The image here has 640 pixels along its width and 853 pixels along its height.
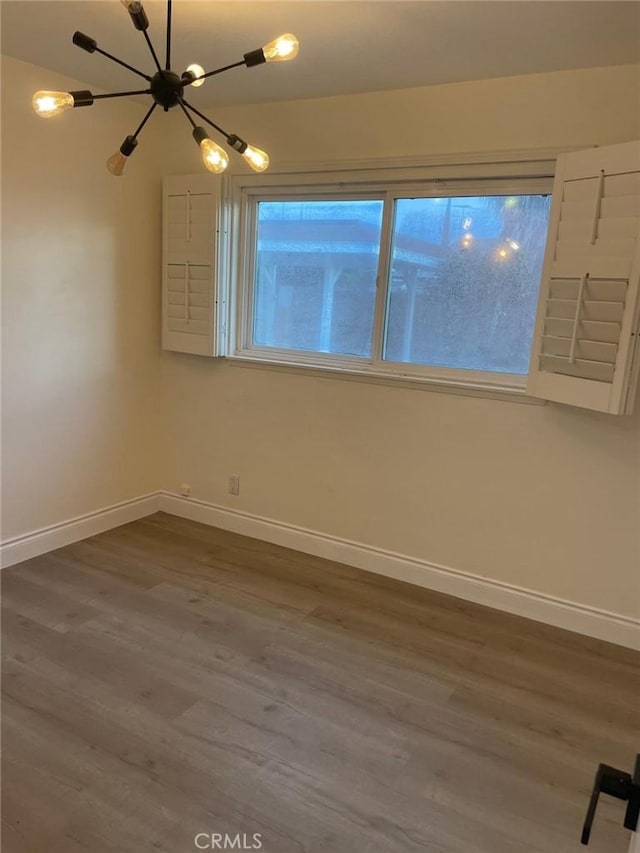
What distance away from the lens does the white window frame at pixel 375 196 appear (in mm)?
2709


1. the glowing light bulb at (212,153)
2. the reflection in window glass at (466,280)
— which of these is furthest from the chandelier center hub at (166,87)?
the reflection in window glass at (466,280)

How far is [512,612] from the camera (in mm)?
2914

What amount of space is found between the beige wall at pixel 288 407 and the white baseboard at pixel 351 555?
0.06 metres

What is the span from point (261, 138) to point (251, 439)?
1682 millimetres

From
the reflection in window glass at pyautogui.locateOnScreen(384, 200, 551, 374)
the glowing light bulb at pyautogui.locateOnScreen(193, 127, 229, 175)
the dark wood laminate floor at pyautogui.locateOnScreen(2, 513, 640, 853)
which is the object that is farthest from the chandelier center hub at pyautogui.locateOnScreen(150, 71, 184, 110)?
the dark wood laminate floor at pyautogui.locateOnScreen(2, 513, 640, 853)

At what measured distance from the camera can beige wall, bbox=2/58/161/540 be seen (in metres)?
2.86

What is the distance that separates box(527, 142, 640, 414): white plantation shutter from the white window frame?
269mm

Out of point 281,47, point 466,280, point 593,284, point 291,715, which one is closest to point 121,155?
point 281,47

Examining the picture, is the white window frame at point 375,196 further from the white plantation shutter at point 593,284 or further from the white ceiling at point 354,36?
the white ceiling at point 354,36

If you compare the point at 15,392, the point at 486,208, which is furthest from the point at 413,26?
the point at 15,392

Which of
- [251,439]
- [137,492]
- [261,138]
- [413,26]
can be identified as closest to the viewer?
[413,26]

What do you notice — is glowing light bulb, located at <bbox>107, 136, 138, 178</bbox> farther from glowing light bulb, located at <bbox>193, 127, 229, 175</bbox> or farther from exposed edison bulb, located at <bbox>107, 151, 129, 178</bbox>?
glowing light bulb, located at <bbox>193, 127, 229, 175</bbox>

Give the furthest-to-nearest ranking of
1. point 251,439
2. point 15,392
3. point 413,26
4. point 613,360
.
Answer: point 251,439 → point 15,392 → point 613,360 → point 413,26

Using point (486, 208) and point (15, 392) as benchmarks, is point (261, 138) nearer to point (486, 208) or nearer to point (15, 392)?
point (486, 208)
